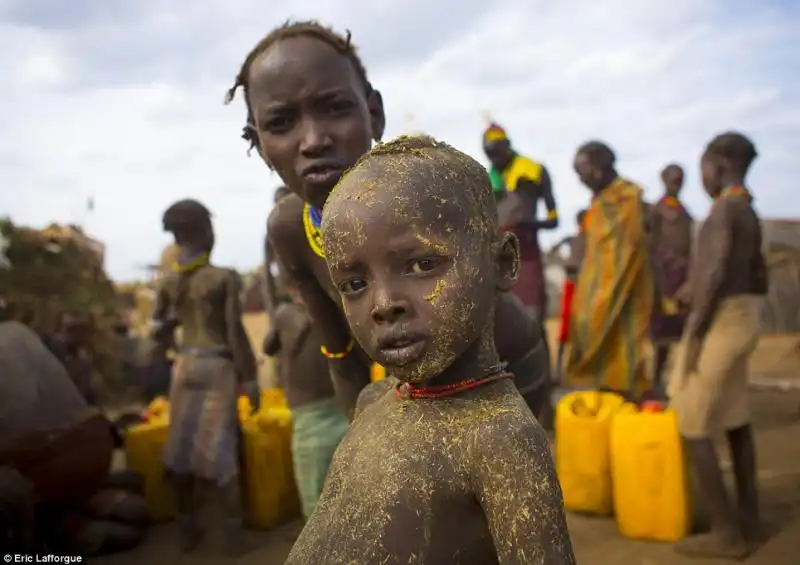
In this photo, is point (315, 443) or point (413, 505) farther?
point (315, 443)

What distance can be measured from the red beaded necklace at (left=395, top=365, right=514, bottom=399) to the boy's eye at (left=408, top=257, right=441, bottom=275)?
26cm

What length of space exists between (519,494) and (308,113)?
1.17 meters

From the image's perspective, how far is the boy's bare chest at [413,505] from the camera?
4.40ft

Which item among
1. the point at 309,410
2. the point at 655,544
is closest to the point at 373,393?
the point at 309,410

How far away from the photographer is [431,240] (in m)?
1.32

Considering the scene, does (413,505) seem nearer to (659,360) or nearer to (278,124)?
(278,124)

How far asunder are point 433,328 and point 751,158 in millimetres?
2982

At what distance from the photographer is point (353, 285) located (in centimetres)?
141

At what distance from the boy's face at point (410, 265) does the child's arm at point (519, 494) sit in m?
0.18

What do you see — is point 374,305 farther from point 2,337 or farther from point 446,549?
point 2,337

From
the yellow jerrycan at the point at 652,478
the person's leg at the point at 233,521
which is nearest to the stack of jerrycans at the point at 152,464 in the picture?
the person's leg at the point at 233,521

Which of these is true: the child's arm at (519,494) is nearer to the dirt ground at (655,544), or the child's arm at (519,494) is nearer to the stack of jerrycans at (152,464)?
the dirt ground at (655,544)

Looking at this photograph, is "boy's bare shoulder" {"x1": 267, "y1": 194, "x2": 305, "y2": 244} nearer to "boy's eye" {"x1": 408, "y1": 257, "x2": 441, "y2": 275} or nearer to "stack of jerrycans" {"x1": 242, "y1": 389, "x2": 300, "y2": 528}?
"boy's eye" {"x1": 408, "y1": 257, "x2": 441, "y2": 275}

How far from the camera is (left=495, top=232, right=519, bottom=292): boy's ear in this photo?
1.48 meters
